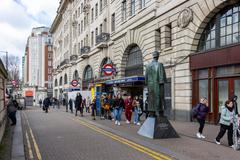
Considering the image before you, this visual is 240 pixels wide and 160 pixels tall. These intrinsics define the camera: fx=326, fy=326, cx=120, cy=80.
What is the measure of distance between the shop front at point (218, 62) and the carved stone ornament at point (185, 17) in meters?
1.17

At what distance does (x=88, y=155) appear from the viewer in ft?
29.2

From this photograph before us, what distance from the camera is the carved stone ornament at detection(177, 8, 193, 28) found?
62.1 feet

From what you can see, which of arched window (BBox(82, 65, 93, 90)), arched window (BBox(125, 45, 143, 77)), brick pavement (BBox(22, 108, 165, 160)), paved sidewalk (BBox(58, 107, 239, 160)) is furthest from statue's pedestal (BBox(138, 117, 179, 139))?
arched window (BBox(82, 65, 93, 90))

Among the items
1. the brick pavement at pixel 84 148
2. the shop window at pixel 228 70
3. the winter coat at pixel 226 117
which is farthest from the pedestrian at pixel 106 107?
the winter coat at pixel 226 117

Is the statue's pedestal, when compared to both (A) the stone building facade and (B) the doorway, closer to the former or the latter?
(B) the doorway

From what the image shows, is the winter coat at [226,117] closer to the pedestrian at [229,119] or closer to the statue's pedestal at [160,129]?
the pedestrian at [229,119]

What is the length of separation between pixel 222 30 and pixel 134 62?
12.3m

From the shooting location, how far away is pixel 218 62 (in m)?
16.7

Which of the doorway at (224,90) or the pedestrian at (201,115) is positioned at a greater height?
the doorway at (224,90)

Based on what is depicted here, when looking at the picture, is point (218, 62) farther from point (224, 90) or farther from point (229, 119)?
point (229, 119)

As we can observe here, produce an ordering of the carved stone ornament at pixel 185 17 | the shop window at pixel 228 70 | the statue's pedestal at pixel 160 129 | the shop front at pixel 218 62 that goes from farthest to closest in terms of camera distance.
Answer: the carved stone ornament at pixel 185 17 < the shop front at pixel 218 62 < the shop window at pixel 228 70 < the statue's pedestal at pixel 160 129

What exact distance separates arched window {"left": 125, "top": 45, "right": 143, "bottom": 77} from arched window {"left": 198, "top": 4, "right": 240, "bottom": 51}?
28.9 feet

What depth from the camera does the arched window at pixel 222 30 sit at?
53.1 ft

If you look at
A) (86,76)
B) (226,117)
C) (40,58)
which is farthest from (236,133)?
(40,58)
